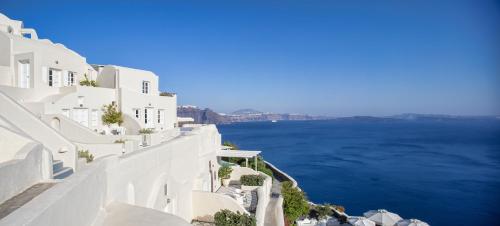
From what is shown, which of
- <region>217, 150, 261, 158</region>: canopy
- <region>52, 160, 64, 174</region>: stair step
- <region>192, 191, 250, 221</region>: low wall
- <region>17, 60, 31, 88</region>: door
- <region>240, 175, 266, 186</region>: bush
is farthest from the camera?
<region>217, 150, 261, 158</region>: canopy

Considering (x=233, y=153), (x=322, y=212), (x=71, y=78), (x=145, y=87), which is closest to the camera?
(x=71, y=78)

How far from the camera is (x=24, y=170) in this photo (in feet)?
19.6

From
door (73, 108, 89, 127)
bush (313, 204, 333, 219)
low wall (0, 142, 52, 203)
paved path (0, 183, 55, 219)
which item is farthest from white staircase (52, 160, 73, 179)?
bush (313, 204, 333, 219)

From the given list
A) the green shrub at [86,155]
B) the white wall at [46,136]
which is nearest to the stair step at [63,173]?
the white wall at [46,136]

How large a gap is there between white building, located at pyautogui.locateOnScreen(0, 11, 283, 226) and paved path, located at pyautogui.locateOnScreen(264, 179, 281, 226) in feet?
3.23

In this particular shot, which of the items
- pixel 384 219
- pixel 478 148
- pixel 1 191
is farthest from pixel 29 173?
pixel 478 148

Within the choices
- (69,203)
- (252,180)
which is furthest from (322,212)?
(69,203)

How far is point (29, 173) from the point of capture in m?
6.23

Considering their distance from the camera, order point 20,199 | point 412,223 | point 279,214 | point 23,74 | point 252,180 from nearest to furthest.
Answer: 1. point 20,199
2. point 23,74
3. point 279,214
4. point 412,223
5. point 252,180

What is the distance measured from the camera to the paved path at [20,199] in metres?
4.74

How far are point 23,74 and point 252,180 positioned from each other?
567 inches

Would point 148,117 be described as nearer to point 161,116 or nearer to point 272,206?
point 161,116

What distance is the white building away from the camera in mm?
5145

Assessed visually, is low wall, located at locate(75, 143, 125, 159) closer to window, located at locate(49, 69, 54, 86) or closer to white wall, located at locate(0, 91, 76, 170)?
white wall, located at locate(0, 91, 76, 170)
